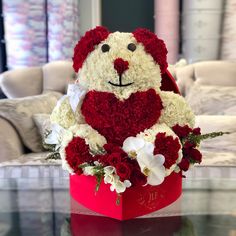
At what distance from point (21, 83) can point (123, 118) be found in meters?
1.58

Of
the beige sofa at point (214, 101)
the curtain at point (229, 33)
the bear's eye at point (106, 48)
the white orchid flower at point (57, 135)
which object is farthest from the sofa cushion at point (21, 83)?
the bear's eye at point (106, 48)

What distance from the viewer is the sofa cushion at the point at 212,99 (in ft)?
6.29

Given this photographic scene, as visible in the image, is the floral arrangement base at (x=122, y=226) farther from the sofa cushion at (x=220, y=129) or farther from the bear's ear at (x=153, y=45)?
the sofa cushion at (x=220, y=129)

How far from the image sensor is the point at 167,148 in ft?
2.53

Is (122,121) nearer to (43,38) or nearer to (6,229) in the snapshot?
(6,229)

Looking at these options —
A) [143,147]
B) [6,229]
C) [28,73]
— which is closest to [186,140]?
[143,147]

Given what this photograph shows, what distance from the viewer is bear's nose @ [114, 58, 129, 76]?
2.51 ft

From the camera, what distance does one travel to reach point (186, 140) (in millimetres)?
843

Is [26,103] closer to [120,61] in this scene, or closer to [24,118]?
[24,118]

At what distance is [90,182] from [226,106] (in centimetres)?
124

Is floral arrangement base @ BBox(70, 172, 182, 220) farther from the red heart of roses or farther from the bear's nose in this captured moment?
the bear's nose

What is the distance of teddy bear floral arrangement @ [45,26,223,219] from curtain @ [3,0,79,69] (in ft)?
6.60

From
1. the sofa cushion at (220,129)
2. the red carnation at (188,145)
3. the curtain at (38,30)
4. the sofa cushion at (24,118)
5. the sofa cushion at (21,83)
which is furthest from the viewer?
the curtain at (38,30)

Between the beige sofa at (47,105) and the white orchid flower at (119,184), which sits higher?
the white orchid flower at (119,184)
